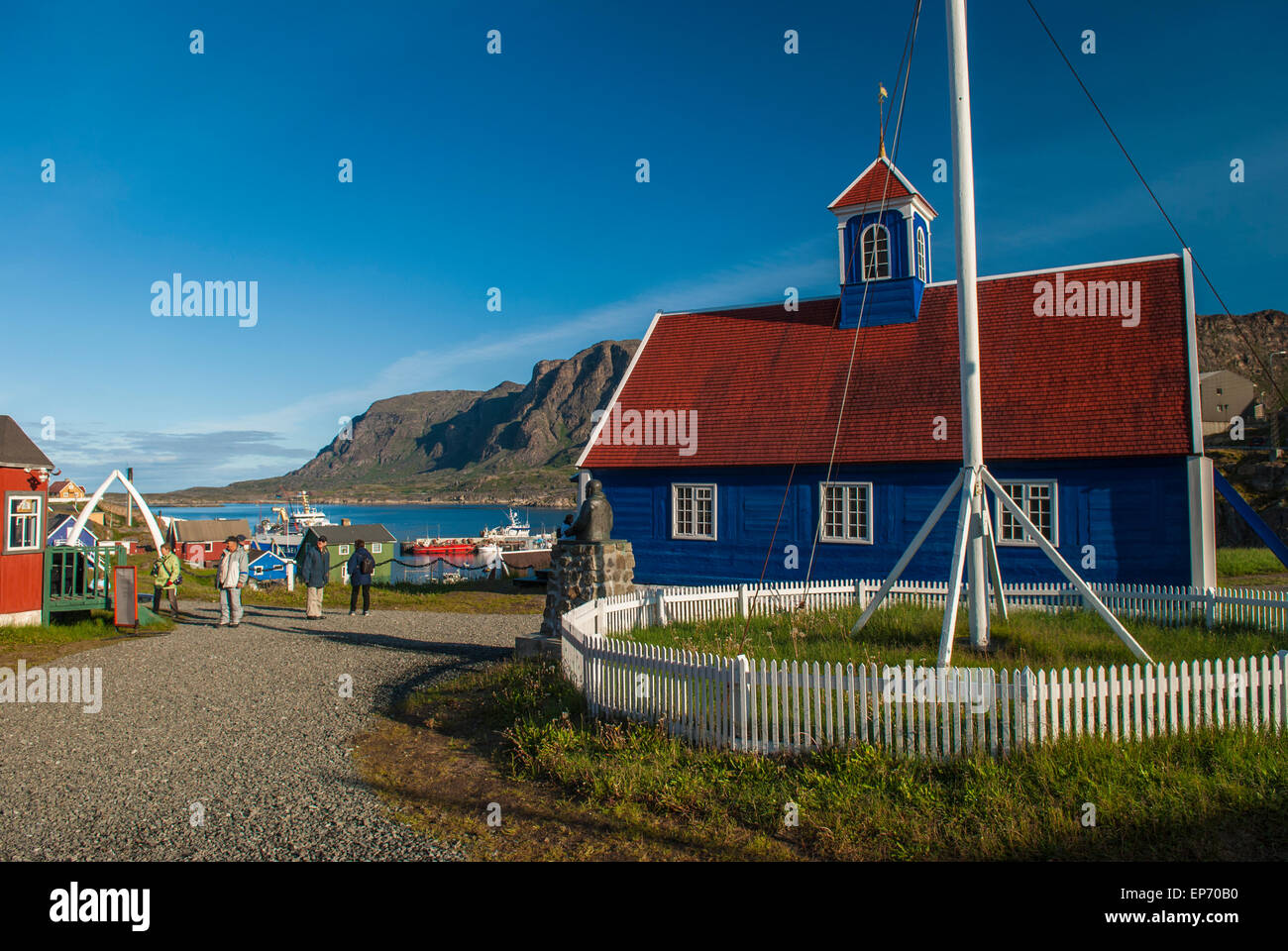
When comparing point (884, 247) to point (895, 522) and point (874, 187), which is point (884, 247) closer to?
point (874, 187)

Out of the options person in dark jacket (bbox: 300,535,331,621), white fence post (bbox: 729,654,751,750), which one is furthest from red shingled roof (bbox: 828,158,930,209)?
white fence post (bbox: 729,654,751,750)

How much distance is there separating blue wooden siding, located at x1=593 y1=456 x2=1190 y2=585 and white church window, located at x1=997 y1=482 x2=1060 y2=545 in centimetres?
18

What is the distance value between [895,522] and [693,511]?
588 centimetres

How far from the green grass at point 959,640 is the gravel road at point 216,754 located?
4.37 meters

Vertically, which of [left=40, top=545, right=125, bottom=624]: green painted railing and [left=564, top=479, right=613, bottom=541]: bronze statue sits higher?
[left=564, top=479, right=613, bottom=541]: bronze statue

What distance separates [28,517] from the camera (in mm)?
16484

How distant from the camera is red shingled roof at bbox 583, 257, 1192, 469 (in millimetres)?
18984

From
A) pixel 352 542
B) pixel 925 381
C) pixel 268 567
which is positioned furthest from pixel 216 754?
pixel 268 567

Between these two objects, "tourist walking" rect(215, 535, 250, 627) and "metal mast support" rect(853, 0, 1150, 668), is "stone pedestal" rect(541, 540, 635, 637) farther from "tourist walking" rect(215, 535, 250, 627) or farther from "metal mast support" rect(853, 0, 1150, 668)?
"tourist walking" rect(215, 535, 250, 627)

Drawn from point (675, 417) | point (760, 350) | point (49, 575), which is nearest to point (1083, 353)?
point (760, 350)

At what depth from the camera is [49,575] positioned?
55.7ft
